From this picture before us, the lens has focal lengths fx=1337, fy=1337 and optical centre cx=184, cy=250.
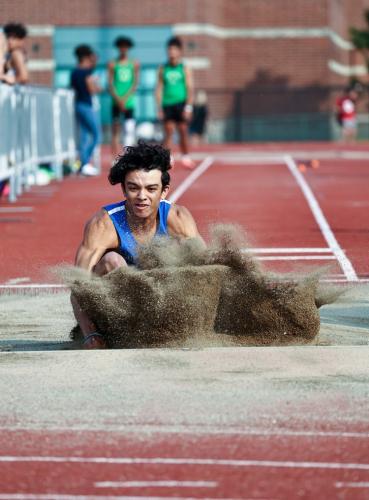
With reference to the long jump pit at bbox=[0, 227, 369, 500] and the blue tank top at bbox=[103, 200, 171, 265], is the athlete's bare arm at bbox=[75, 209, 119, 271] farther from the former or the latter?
the long jump pit at bbox=[0, 227, 369, 500]

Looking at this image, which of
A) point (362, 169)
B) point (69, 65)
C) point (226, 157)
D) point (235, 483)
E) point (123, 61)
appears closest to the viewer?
point (235, 483)

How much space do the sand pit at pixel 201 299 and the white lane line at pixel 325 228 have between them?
9.20 ft

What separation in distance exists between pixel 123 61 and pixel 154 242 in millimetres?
19104

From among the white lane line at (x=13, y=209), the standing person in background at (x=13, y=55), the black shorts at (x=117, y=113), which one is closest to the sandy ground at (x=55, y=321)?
the white lane line at (x=13, y=209)

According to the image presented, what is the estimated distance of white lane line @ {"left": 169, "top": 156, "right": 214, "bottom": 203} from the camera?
18747 millimetres

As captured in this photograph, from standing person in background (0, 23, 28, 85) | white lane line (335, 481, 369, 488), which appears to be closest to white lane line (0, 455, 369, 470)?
white lane line (335, 481, 369, 488)

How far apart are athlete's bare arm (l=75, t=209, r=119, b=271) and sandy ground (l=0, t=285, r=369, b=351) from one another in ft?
1.63

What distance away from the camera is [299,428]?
5031 mm

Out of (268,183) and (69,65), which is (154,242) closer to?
(268,183)

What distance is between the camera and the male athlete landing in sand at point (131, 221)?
6.84m

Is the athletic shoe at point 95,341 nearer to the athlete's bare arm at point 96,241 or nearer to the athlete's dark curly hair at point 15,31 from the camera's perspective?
the athlete's bare arm at point 96,241

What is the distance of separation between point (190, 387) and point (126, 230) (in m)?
1.50

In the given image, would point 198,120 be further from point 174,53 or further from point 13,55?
point 13,55

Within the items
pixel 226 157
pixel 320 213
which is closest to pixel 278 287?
pixel 320 213
